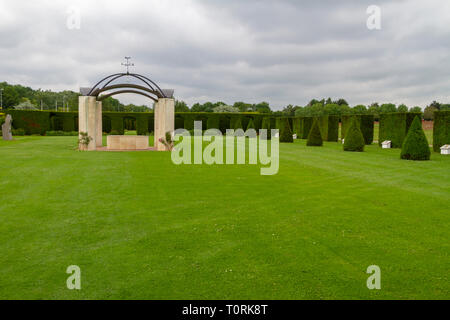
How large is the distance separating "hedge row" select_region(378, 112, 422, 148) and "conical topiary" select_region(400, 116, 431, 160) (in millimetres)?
6599

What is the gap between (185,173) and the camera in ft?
40.1

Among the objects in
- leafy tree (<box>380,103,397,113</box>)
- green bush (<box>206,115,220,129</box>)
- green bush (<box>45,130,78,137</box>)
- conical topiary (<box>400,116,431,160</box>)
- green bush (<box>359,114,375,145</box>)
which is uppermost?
leafy tree (<box>380,103,397,113</box>)

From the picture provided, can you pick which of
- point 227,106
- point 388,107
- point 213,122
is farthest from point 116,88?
point 388,107

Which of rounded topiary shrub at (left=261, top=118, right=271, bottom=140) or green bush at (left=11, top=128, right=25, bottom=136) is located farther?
green bush at (left=11, top=128, right=25, bottom=136)

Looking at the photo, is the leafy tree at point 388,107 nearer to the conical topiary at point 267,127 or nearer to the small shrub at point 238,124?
the small shrub at point 238,124

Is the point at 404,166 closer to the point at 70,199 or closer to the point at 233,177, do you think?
the point at 233,177

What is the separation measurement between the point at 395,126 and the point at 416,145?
7.52m

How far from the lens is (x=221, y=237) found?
561cm

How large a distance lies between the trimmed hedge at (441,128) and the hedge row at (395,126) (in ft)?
8.49

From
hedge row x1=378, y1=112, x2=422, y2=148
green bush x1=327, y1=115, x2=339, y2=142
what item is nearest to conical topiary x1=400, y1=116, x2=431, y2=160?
hedge row x1=378, y1=112, x2=422, y2=148

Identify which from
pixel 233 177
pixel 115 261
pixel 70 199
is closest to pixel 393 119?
pixel 233 177

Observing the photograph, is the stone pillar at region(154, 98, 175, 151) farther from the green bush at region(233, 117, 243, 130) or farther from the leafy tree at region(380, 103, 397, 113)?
the leafy tree at region(380, 103, 397, 113)

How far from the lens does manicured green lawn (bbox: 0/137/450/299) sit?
159 inches

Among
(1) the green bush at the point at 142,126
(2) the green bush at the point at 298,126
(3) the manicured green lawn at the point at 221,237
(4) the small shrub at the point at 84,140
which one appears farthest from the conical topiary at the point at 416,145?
(1) the green bush at the point at 142,126
